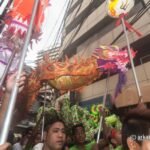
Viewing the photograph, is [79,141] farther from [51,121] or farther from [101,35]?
[101,35]

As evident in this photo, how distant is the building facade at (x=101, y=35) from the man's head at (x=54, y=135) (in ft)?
14.8

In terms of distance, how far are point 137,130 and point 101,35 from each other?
12.3 metres

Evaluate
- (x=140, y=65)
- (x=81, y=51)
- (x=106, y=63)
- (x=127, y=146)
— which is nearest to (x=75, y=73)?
(x=106, y=63)

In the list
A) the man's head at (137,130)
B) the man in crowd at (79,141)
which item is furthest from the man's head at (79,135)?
the man's head at (137,130)

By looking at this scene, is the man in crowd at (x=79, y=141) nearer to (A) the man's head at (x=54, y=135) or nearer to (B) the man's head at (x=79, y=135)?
(B) the man's head at (x=79, y=135)

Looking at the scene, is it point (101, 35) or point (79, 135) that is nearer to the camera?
point (79, 135)

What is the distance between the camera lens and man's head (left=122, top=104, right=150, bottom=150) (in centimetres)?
192

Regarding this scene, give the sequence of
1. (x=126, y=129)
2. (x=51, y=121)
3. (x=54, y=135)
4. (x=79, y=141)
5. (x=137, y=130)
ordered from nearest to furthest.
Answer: (x=137, y=130) → (x=126, y=129) → (x=54, y=135) → (x=51, y=121) → (x=79, y=141)

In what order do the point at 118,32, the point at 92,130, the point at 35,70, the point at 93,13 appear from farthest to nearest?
1. the point at 93,13
2. the point at 118,32
3. the point at 92,130
4. the point at 35,70

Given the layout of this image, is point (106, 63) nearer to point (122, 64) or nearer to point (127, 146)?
point (122, 64)

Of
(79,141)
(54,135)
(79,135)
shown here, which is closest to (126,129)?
(54,135)

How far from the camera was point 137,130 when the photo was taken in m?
2.02

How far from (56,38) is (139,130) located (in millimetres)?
7993

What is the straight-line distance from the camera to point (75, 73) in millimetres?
5176
